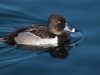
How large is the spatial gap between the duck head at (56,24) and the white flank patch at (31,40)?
364mm

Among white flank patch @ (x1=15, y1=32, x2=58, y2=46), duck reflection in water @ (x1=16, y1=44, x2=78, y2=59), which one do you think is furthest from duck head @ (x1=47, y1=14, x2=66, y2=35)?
duck reflection in water @ (x1=16, y1=44, x2=78, y2=59)

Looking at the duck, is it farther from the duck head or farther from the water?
the water

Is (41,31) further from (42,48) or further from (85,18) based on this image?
(85,18)

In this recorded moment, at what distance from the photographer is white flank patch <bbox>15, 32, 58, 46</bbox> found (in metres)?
11.8

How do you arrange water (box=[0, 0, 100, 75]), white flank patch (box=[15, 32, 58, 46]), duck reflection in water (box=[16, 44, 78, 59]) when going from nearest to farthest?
water (box=[0, 0, 100, 75]) < duck reflection in water (box=[16, 44, 78, 59]) < white flank patch (box=[15, 32, 58, 46])

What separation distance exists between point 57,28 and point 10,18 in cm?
175

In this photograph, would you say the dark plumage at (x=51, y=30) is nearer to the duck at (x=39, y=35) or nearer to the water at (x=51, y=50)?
the duck at (x=39, y=35)

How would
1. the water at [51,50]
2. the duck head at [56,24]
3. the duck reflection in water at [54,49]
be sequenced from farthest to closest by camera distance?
1. the duck head at [56,24]
2. the duck reflection in water at [54,49]
3. the water at [51,50]

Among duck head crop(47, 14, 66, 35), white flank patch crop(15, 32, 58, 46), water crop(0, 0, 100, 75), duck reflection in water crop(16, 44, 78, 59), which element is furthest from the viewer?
duck head crop(47, 14, 66, 35)

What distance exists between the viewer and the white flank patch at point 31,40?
11766 mm

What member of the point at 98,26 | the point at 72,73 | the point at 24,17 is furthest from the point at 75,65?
the point at 24,17

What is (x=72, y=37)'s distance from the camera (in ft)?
40.4

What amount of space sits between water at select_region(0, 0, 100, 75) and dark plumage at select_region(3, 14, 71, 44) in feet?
1.13

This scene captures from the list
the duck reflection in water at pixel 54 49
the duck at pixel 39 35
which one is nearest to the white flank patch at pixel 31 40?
the duck at pixel 39 35
